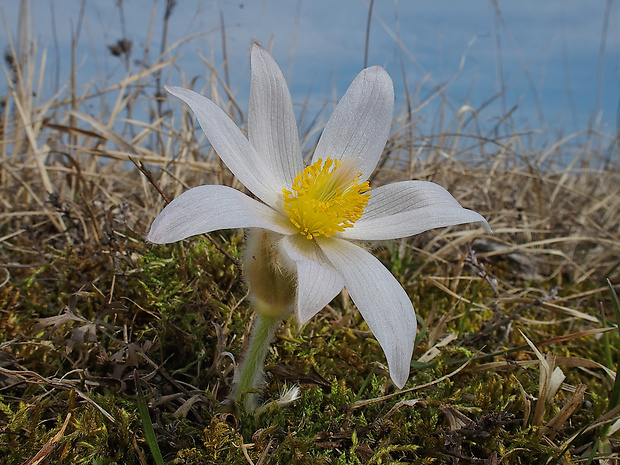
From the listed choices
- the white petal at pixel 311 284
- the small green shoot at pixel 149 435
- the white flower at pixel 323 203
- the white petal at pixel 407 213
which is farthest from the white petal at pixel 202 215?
the small green shoot at pixel 149 435

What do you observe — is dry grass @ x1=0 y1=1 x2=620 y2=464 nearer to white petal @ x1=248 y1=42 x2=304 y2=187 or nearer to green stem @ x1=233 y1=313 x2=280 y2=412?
green stem @ x1=233 y1=313 x2=280 y2=412

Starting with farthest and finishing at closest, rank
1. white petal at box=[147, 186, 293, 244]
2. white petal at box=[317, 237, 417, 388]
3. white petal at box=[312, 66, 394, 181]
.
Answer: white petal at box=[312, 66, 394, 181] < white petal at box=[317, 237, 417, 388] < white petal at box=[147, 186, 293, 244]

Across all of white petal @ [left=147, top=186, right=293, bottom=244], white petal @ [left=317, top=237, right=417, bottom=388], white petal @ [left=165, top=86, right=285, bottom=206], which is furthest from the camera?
white petal @ [left=165, top=86, right=285, bottom=206]

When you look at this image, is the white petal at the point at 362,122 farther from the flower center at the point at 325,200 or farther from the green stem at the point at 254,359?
the green stem at the point at 254,359

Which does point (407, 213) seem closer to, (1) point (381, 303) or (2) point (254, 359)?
(1) point (381, 303)

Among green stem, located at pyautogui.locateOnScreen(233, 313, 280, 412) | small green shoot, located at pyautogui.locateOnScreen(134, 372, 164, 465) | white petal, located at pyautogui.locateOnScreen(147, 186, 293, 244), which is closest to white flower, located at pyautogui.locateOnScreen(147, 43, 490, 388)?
white petal, located at pyautogui.locateOnScreen(147, 186, 293, 244)

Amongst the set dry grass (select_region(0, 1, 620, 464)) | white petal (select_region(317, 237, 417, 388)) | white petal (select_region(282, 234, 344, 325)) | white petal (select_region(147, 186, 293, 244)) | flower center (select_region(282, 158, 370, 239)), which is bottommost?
dry grass (select_region(0, 1, 620, 464))

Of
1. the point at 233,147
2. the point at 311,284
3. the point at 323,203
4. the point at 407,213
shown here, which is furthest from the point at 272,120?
the point at 311,284

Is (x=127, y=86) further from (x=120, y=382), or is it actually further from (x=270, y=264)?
(x=270, y=264)
